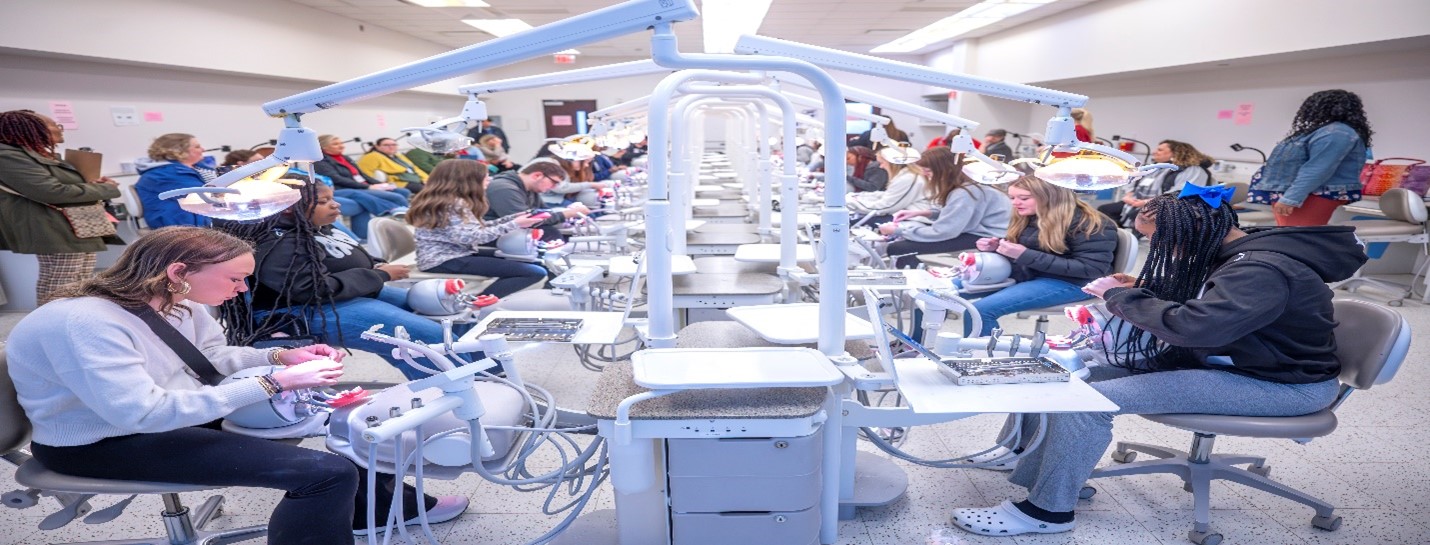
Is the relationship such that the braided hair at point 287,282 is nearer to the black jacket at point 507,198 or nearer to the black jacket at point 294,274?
the black jacket at point 294,274

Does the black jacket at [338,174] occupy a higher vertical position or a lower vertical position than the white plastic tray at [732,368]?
higher

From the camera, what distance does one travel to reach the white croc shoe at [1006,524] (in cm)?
195

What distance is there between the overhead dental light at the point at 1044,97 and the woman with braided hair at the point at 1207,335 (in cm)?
31

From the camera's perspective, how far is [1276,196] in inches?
172

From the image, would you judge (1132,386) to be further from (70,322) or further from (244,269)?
(70,322)

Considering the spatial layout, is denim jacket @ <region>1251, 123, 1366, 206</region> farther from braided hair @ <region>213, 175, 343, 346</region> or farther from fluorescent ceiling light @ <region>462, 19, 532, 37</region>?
fluorescent ceiling light @ <region>462, 19, 532, 37</region>

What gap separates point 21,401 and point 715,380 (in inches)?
57.2

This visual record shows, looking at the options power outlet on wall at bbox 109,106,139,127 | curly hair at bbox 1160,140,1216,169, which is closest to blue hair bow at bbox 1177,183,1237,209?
curly hair at bbox 1160,140,1216,169

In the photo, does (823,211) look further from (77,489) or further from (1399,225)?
(1399,225)

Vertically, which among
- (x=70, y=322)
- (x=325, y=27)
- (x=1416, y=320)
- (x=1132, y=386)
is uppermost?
(x=325, y=27)

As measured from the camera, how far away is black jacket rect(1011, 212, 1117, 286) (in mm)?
2887

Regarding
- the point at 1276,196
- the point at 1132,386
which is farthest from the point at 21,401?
the point at 1276,196

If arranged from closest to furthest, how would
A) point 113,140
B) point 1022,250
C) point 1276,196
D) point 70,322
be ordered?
1. point 70,322
2. point 1022,250
3. point 1276,196
4. point 113,140

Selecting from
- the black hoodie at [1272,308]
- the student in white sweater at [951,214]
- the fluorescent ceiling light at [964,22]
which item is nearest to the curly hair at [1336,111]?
the student in white sweater at [951,214]
